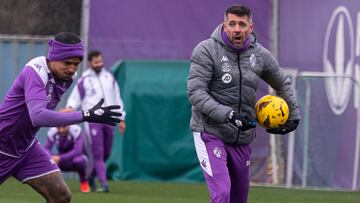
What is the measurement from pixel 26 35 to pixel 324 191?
20.0ft

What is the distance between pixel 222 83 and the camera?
8.81m

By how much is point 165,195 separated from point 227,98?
6.13m

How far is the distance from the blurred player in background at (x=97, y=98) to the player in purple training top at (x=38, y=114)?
598 cm

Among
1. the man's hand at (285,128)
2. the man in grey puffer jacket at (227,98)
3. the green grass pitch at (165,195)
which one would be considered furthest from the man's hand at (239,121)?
the green grass pitch at (165,195)

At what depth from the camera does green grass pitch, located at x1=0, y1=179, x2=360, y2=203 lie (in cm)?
1380

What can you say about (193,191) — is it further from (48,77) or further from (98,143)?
(48,77)

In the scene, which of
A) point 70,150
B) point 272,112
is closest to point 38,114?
point 272,112

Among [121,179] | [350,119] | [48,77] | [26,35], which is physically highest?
[48,77]

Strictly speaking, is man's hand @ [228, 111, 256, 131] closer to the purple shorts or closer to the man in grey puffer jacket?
the man in grey puffer jacket

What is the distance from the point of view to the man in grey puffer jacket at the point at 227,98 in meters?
8.66

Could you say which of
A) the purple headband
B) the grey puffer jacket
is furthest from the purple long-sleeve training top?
the grey puffer jacket

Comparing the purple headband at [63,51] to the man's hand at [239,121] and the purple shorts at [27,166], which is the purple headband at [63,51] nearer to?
the purple shorts at [27,166]

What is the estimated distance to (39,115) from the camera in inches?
327

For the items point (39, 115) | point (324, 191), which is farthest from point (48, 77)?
point (324, 191)
